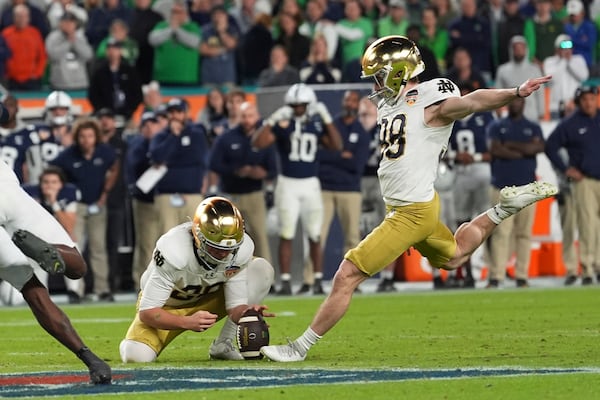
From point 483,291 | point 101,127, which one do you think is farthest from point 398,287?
point 101,127

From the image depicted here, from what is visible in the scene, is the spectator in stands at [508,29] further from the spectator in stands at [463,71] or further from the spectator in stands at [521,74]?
the spectator in stands at [463,71]

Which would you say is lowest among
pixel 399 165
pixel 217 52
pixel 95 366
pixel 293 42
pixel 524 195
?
pixel 95 366

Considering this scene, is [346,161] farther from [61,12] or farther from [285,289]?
[61,12]

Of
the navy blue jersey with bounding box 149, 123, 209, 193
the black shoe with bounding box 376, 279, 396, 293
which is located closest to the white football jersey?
the navy blue jersey with bounding box 149, 123, 209, 193

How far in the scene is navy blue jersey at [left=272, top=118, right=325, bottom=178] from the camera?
50.3 feet

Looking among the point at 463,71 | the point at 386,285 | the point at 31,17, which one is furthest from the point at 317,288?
the point at 31,17

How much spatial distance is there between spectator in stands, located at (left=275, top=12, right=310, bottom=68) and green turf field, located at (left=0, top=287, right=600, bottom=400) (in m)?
4.99

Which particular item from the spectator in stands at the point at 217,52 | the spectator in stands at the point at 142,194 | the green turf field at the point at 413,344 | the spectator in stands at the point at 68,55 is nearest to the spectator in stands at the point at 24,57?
the spectator in stands at the point at 68,55

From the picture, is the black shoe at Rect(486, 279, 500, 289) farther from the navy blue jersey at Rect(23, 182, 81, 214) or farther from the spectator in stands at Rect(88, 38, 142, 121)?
the spectator in stands at Rect(88, 38, 142, 121)

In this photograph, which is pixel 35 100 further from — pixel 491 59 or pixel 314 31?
pixel 491 59

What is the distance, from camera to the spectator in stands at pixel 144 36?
60.6ft

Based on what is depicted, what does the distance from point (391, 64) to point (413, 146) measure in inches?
19.5

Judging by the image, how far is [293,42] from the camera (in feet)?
62.1

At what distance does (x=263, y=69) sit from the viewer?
19.4 meters
